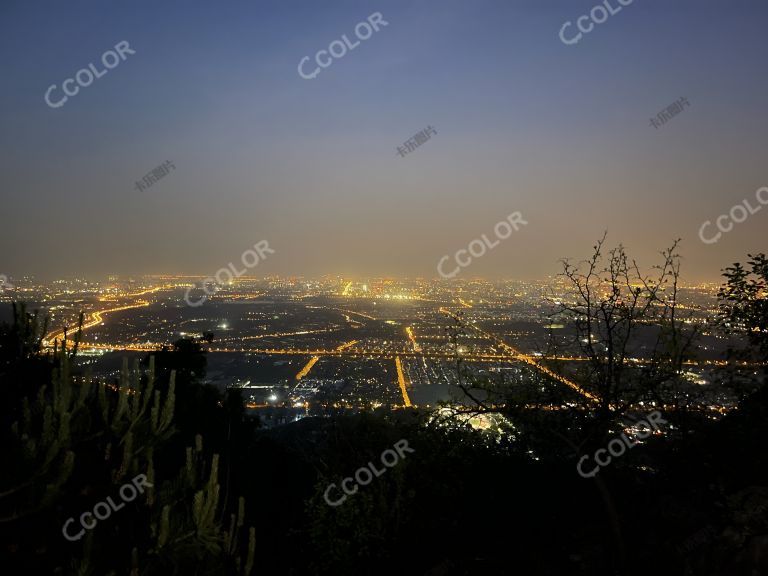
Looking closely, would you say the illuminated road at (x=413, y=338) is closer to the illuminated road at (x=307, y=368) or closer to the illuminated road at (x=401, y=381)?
the illuminated road at (x=401, y=381)

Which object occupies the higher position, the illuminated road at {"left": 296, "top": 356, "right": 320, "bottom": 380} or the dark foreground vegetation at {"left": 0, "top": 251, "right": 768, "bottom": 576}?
the illuminated road at {"left": 296, "top": 356, "right": 320, "bottom": 380}

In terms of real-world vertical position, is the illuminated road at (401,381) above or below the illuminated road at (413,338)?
below

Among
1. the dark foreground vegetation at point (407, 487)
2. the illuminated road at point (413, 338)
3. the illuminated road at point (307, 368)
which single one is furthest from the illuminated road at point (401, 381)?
the dark foreground vegetation at point (407, 487)

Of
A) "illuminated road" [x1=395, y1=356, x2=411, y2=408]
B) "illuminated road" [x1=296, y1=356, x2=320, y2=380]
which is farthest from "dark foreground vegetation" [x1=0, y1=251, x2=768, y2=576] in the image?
"illuminated road" [x1=296, y1=356, x2=320, y2=380]

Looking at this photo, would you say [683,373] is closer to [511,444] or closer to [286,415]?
[511,444]

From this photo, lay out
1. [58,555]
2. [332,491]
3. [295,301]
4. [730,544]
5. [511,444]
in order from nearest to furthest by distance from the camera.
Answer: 1. [58,555]
2. [730,544]
3. [332,491]
4. [511,444]
5. [295,301]

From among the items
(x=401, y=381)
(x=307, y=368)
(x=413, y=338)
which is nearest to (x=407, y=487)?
(x=401, y=381)

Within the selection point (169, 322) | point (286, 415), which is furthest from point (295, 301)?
point (286, 415)

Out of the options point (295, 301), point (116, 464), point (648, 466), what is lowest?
point (648, 466)

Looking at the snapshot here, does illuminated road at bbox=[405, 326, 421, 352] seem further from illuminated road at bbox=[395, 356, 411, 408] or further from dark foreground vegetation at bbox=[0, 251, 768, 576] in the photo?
dark foreground vegetation at bbox=[0, 251, 768, 576]
